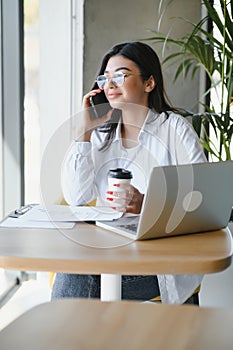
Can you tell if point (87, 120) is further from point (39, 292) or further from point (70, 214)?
point (39, 292)

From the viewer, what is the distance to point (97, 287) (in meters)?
2.16

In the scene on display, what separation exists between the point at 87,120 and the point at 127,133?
155 mm

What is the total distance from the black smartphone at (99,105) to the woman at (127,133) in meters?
0.01

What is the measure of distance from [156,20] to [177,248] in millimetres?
2376

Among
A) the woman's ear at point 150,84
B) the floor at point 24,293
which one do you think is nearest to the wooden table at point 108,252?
the woman's ear at point 150,84

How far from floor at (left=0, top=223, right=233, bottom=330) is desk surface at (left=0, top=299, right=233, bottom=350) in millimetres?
1415

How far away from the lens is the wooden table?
1470 mm

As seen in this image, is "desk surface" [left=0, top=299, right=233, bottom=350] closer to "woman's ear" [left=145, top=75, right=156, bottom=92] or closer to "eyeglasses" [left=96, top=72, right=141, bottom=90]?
"eyeglasses" [left=96, top=72, right=141, bottom=90]

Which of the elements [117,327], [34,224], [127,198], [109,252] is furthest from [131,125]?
[117,327]

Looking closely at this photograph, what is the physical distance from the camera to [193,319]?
93cm

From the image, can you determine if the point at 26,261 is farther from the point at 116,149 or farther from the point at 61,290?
the point at 116,149

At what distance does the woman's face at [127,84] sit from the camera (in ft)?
7.77

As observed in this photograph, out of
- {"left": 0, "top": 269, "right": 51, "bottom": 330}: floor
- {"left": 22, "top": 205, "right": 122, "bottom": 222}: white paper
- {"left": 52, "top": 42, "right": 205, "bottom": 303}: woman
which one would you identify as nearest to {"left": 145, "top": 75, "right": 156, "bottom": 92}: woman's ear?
{"left": 52, "top": 42, "right": 205, "bottom": 303}: woman

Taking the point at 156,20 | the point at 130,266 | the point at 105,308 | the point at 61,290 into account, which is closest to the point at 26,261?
the point at 130,266
